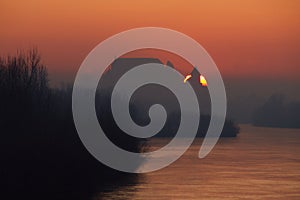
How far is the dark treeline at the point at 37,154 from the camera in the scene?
21.0 meters

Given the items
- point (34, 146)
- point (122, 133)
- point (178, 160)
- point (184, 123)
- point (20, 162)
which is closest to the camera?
point (20, 162)

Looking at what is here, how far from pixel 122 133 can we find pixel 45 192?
Answer: 16.1 m

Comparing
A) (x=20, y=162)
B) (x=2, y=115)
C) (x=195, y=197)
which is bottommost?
(x=195, y=197)

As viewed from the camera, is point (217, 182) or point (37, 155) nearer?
point (37, 155)

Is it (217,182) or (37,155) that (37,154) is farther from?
(217,182)

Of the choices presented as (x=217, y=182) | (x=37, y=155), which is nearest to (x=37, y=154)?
(x=37, y=155)

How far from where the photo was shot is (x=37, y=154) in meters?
22.9

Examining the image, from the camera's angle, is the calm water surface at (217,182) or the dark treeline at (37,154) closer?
the dark treeline at (37,154)

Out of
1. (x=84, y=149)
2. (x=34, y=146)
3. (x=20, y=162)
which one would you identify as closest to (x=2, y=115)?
(x=34, y=146)

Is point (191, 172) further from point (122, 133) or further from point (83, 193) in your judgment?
point (83, 193)

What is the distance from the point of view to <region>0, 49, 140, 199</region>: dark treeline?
2099 cm

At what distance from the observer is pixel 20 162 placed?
21.4 m

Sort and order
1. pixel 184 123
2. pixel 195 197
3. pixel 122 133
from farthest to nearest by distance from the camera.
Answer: pixel 184 123, pixel 122 133, pixel 195 197

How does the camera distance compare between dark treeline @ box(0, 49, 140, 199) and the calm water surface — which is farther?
the calm water surface
